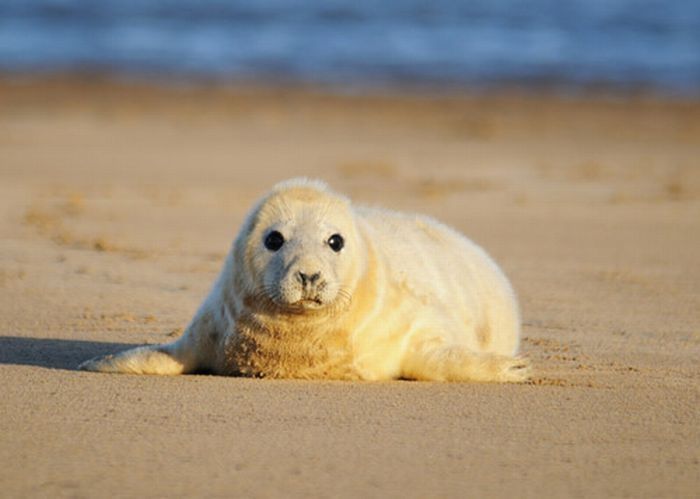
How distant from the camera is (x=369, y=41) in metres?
30.5

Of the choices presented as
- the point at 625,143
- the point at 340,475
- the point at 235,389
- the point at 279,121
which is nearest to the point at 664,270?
the point at 235,389

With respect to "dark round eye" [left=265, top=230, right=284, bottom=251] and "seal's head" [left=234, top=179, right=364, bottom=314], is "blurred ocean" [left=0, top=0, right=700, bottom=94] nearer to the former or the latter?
"seal's head" [left=234, top=179, right=364, bottom=314]

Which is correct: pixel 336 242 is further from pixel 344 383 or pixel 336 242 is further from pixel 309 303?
pixel 344 383

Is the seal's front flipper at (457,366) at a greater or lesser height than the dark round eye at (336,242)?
lesser

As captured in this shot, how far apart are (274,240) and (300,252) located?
0.15m

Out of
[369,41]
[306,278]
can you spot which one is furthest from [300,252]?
[369,41]

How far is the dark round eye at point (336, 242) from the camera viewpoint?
210 inches

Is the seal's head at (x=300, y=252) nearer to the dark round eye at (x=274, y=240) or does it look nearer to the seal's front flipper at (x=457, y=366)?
the dark round eye at (x=274, y=240)

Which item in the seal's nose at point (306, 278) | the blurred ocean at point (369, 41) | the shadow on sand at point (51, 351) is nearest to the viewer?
the seal's nose at point (306, 278)

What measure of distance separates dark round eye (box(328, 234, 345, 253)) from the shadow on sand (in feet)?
3.93

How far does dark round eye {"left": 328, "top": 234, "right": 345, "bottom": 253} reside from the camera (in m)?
5.33

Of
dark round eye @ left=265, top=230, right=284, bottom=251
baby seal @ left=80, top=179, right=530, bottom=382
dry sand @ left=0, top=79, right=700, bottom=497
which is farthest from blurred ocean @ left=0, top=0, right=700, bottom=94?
dark round eye @ left=265, top=230, right=284, bottom=251

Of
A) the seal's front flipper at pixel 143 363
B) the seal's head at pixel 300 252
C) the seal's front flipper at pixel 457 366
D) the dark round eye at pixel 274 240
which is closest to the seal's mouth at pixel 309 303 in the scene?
the seal's head at pixel 300 252

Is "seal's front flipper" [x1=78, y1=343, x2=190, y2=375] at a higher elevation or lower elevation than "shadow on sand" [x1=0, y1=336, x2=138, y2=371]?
higher
